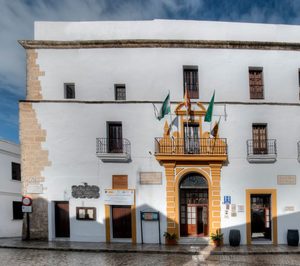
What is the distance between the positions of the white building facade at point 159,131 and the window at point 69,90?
0.05m

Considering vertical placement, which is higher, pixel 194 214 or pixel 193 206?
pixel 193 206

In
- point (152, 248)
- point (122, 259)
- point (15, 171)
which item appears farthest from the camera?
point (15, 171)

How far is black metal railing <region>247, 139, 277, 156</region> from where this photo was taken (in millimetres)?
14571

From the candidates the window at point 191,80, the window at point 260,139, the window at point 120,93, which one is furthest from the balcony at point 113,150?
the window at point 260,139

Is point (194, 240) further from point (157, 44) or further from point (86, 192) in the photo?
point (157, 44)

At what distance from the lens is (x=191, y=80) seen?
15312mm

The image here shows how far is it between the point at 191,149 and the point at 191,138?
1.95 ft

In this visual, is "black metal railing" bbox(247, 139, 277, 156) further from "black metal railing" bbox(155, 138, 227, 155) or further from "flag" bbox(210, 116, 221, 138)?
"flag" bbox(210, 116, 221, 138)

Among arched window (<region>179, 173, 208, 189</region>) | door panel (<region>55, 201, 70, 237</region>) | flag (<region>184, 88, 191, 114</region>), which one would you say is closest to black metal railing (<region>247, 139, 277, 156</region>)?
arched window (<region>179, 173, 208, 189</region>)

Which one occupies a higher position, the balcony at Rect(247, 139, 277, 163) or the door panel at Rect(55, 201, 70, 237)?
the balcony at Rect(247, 139, 277, 163)

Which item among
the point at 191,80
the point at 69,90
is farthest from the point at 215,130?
the point at 69,90

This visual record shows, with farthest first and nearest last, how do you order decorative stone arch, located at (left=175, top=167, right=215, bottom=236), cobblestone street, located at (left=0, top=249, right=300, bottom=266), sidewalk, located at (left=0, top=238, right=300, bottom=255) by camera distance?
decorative stone arch, located at (left=175, top=167, right=215, bottom=236) < sidewalk, located at (left=0, top=238, right=300, bottom=255) < cobblestone street, located at (left=0, top=249, right=300, bottom=266)

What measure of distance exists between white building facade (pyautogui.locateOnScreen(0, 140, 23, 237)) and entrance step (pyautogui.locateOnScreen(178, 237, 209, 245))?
11.8 metres

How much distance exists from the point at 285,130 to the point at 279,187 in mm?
3019
